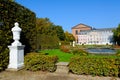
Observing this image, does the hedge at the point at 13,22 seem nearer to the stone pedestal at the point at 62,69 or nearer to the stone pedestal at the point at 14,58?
the stone pedestal at the point at 14,58

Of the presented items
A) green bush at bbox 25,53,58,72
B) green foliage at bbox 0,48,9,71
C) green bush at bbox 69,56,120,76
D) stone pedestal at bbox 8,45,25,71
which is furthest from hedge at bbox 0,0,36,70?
green bush at bbox 69,56,120,76

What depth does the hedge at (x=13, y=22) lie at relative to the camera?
8270mm

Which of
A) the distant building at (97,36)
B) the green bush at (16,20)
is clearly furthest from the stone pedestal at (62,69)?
the distant building at (97,36)

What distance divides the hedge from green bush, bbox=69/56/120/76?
327 centimetres

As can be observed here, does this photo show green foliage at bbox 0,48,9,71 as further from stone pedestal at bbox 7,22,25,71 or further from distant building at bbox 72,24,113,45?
distant building at bbox 72,24,113,45

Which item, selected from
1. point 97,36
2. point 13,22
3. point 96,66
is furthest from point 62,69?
point 97,36

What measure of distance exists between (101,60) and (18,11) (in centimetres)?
526

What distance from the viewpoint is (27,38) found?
11.2 m

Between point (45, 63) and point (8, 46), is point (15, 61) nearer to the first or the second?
point (8, 46)

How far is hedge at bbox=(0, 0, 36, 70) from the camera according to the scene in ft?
27.1

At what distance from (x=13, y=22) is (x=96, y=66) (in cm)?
476

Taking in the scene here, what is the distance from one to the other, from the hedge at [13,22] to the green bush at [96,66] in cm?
327

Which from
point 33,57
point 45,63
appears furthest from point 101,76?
point 33,57

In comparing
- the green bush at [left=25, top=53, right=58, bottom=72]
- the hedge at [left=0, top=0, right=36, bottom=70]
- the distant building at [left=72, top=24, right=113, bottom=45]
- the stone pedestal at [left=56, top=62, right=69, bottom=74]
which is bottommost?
the stone pedestal at [left=56, top=62, right=69, bottom=74]
